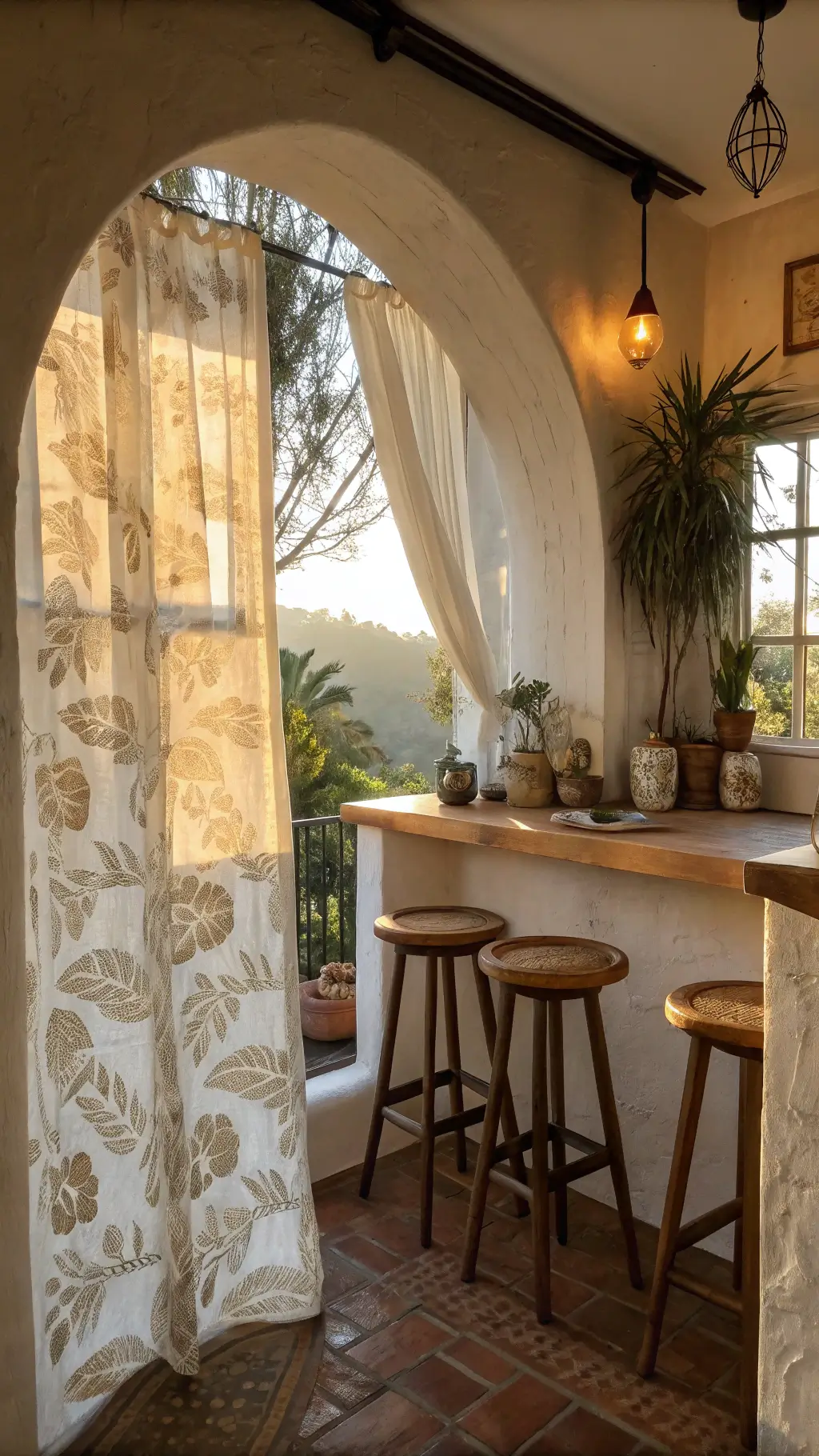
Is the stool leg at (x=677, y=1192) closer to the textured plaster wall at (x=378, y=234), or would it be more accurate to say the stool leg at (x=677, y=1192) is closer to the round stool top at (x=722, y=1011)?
the round stool top at (x=722, y=1011)

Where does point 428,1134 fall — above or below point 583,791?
below

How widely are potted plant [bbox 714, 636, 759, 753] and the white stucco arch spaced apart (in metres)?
0.35

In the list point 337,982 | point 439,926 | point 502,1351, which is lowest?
point 502,1351

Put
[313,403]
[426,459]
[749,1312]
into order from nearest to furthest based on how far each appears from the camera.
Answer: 1. [749,1312]
2. [426,459]
3. [313,403]

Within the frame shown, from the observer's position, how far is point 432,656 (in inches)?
198

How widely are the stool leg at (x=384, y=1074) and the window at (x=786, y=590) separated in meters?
1.34

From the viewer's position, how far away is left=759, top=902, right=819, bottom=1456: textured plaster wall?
4.73ft

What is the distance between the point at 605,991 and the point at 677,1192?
0.75 meters

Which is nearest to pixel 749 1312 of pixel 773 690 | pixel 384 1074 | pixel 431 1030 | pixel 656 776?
pixel 431 1030

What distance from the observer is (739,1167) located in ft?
6.86

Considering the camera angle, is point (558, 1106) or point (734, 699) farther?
point (734, 699)

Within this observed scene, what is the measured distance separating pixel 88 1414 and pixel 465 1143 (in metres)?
1.32

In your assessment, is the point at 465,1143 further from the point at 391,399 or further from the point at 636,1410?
the point at 391,399

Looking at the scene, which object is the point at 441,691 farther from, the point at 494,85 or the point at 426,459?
the point at 494,85
